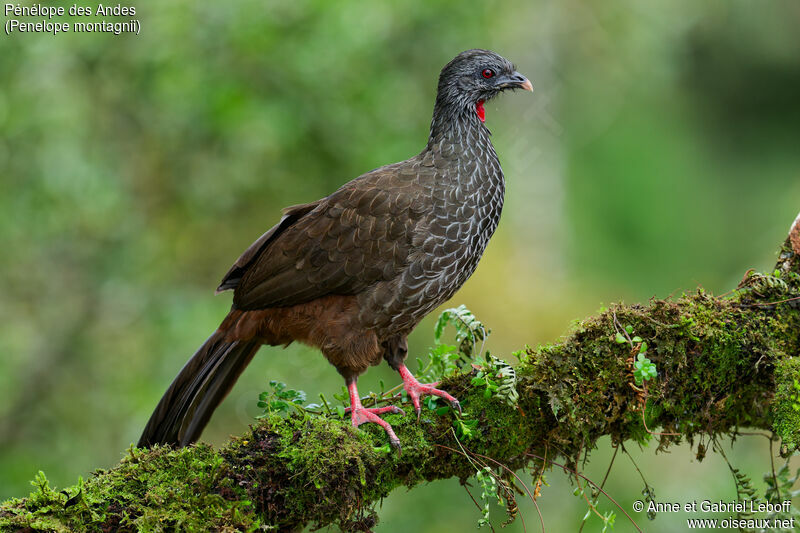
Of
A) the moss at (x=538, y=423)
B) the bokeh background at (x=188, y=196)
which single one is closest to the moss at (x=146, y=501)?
the moss at (x=538, y=423)

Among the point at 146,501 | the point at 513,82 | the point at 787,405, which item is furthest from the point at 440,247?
the point at 146,501

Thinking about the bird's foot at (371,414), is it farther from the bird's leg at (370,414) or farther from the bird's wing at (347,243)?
the bird's wing at (347,243)

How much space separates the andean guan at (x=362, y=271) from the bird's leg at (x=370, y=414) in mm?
12

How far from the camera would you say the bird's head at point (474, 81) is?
385cm

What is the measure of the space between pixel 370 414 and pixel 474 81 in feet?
5.78

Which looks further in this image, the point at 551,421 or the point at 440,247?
the point at 440,247

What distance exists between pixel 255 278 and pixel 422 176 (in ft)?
3.00

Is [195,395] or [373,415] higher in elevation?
[195,395]

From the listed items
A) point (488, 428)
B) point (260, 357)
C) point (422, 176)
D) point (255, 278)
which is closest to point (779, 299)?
point (488, 428)

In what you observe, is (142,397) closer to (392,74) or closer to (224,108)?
(224,108)

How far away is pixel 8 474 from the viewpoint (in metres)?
6.41

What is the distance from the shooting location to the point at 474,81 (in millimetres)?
3869

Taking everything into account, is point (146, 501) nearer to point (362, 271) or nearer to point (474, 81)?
point (362, 271)

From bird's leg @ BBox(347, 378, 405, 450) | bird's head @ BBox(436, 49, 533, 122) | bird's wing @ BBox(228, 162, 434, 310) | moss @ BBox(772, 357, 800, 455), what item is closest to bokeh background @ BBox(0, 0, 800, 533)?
bird's head @ BBox(436, 49, 533, 122)
